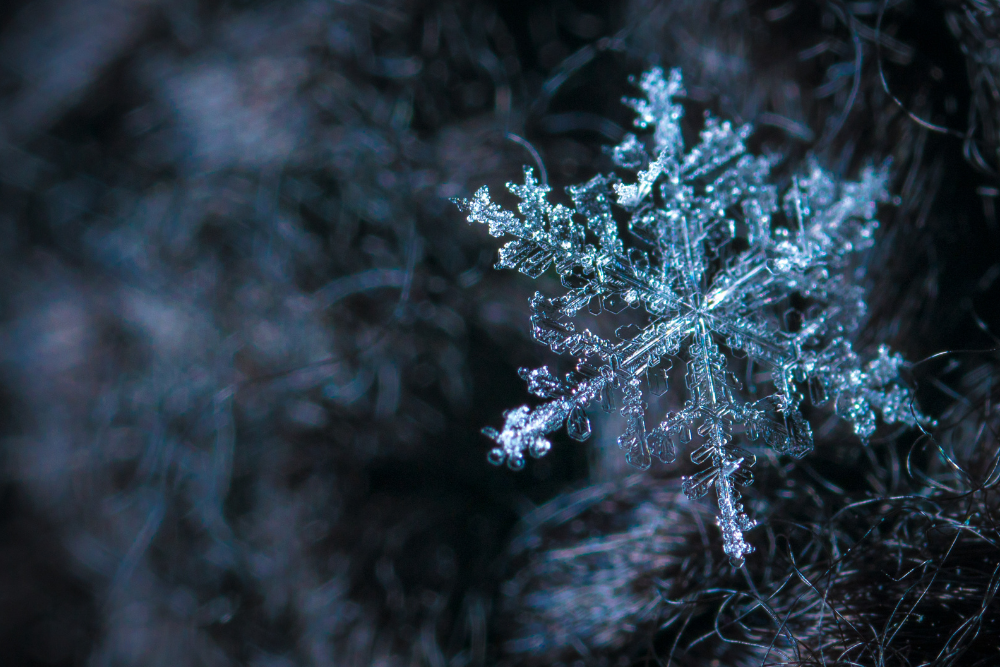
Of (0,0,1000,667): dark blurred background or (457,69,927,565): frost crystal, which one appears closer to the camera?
(457,69,927,565): frost crystal

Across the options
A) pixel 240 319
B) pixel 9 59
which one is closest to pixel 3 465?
pixel 240 319

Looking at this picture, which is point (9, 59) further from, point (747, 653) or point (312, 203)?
point (747, 653)

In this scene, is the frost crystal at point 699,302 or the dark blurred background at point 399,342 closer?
the frost crystal at point 699,302

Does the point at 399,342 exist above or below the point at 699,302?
below

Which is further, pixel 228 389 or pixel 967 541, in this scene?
pixel 228 389

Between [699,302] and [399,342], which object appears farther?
[399,342]
